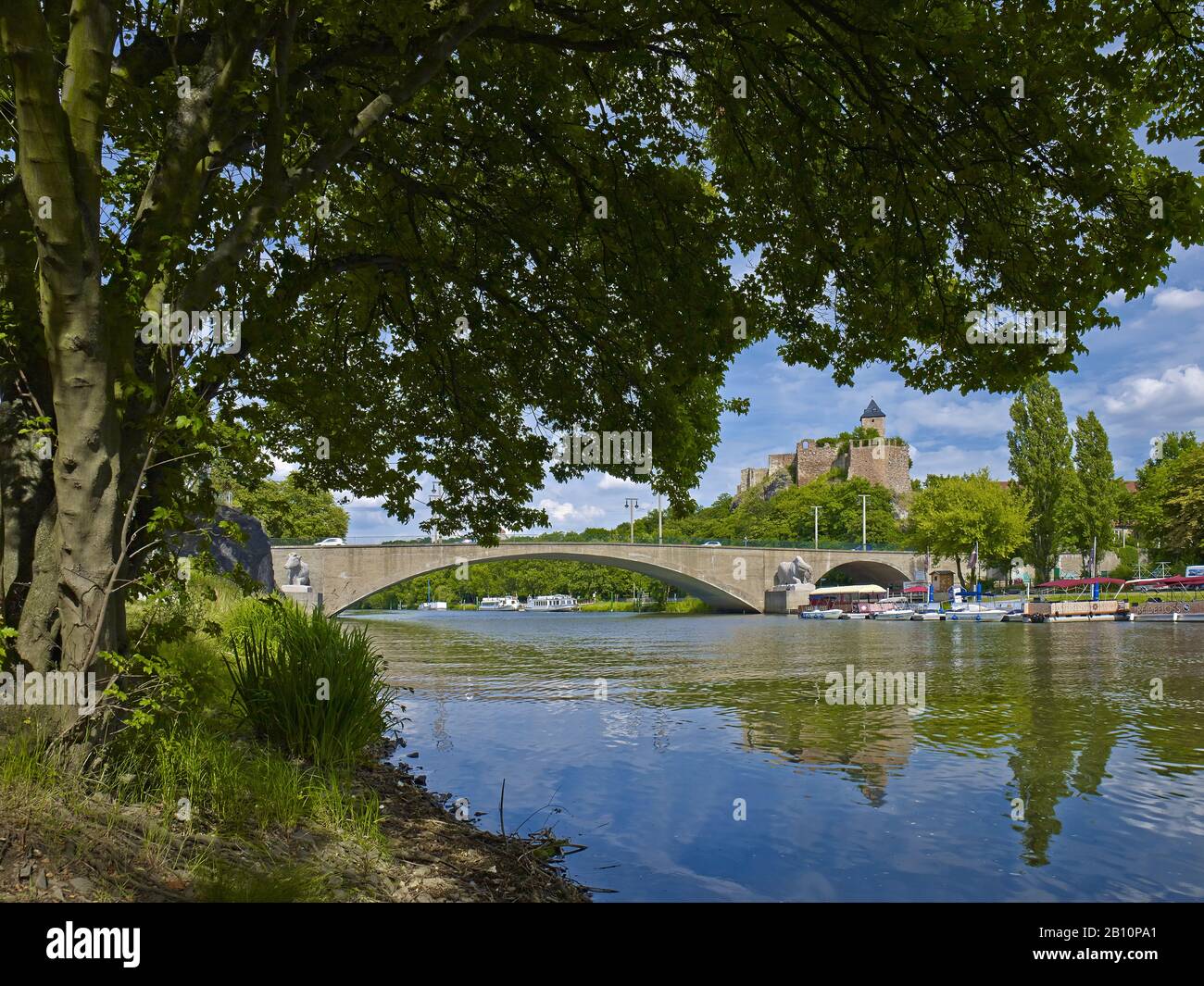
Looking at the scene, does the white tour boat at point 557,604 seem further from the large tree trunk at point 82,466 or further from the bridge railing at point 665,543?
the large tree trunk at point 82,466

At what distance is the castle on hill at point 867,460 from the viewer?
11888 centimetres

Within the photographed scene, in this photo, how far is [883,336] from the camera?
32.4 ft

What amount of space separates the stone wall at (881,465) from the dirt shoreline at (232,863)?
116886 millimetres

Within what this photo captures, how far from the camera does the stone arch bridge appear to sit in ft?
189

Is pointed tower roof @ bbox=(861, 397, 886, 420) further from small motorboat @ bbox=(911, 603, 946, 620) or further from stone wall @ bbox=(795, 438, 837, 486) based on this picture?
small motorboat @ bbox=(911, 603, 946, 620)

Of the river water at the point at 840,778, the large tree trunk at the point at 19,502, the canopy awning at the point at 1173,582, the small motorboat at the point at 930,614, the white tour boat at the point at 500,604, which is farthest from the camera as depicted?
the white tour boat at the point at 500,604

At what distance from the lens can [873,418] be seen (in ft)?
432

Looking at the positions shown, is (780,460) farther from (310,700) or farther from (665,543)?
(310,700)

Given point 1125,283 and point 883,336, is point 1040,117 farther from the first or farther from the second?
point 883,336

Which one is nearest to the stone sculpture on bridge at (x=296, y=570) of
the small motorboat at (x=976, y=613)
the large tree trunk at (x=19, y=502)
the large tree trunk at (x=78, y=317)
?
the small motorboat at (x=976, y=613)

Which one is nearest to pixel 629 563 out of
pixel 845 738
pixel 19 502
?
pixel 845 738

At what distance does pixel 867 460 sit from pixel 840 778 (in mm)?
114569
